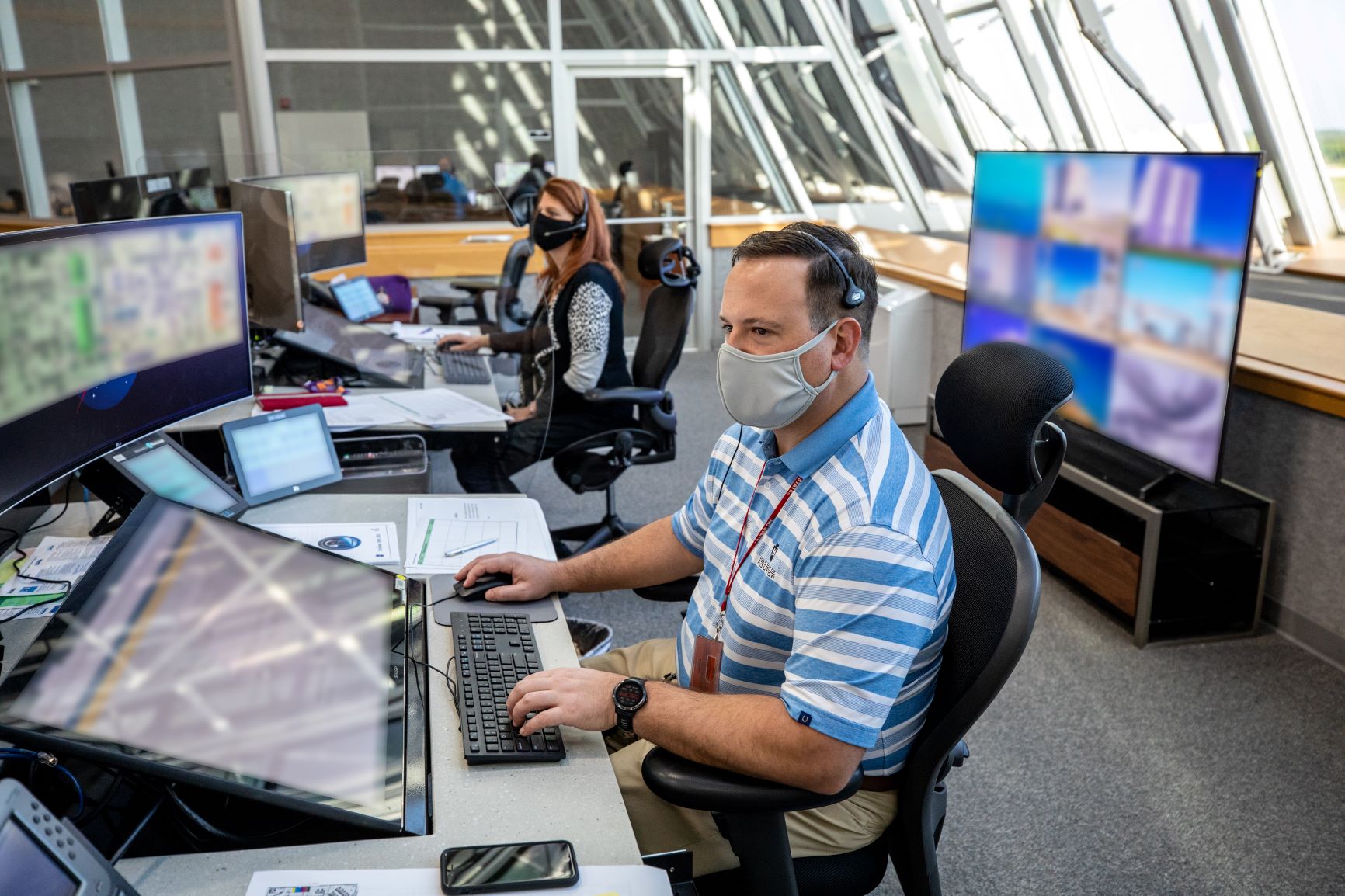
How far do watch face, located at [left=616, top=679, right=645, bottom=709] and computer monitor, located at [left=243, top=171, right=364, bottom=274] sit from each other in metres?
2.65

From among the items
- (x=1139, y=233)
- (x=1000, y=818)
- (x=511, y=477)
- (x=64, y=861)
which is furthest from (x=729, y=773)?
(x=1139, y=233)

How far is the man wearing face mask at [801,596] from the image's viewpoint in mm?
1129

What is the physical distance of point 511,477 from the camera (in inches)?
113

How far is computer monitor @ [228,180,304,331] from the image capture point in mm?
2920

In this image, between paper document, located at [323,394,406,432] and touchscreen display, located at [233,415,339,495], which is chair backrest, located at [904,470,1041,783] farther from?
paper document, located at [323,394,406,432]

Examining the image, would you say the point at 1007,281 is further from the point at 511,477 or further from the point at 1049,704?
the point at 511,477

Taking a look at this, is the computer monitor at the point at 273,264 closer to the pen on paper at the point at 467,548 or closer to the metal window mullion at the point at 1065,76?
the pen on paper at the point at 467,548

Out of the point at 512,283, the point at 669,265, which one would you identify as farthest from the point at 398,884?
the point at 512,283

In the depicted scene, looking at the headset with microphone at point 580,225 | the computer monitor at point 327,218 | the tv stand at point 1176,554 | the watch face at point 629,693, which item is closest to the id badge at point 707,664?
the watch face at point 629,693

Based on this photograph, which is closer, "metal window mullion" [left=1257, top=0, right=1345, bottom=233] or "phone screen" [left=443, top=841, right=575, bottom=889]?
"phone screen" [left=443, top=841, right=575, bottom=889]

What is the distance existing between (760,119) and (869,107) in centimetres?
70

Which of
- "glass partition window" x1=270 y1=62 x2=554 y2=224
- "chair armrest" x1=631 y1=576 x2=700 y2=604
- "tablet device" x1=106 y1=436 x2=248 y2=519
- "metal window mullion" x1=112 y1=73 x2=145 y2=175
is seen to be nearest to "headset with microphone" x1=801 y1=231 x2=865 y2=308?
"chair armrest" x1=631 y1=576 x2=700 y2=604

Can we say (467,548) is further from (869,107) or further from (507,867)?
(869,107)

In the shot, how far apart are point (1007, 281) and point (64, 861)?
3.40 m
